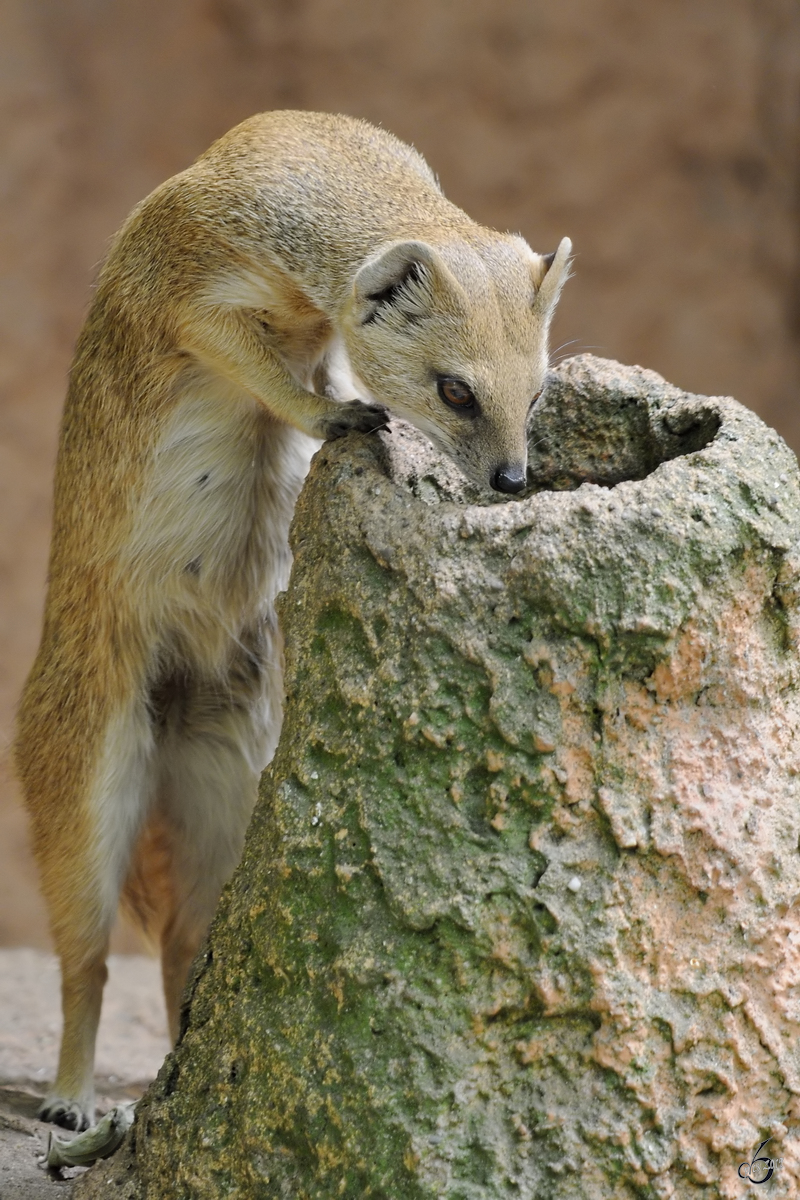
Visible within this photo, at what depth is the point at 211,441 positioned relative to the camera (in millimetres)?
4051

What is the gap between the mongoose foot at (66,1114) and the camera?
170 inches

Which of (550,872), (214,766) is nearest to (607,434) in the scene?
(550,872)

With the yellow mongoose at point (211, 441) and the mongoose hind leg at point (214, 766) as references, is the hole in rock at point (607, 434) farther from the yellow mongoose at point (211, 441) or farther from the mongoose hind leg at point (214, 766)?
the mongoose hind leg at point (214, 766)

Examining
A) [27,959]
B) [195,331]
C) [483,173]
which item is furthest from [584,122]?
[27,959]

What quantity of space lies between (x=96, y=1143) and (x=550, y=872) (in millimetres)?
1772

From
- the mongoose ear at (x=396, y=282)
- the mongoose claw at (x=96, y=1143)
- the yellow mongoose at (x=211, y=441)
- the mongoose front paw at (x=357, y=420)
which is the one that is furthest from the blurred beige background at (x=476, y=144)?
the mongoose front paw at (x=357, y=420)

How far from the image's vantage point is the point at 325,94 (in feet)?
27.2

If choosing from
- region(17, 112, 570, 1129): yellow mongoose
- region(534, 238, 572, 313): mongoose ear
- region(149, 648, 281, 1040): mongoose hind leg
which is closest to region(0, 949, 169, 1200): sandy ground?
region(17, 112, 570, 1129): yellow mongoose

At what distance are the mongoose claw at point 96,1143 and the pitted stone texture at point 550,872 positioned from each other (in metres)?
0.78

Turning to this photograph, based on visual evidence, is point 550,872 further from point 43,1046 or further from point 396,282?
point 43,1046

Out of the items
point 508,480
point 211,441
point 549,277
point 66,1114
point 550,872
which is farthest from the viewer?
point 66,1114

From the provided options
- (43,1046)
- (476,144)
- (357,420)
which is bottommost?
(43,1046)

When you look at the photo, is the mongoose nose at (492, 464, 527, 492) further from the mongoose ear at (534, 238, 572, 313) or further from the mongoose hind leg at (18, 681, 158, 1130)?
the mongoose hind leg at (18, 681, 158, 1130)

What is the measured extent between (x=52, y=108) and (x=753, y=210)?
439cm
